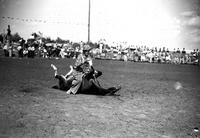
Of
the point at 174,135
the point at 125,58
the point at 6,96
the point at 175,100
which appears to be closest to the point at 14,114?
the point at 6,96

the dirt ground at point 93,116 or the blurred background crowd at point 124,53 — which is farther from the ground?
the blurred background crowd at point 124,53

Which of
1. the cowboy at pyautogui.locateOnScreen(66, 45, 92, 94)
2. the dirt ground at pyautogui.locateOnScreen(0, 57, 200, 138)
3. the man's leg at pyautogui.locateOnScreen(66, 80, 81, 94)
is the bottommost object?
the dirt ground at pyautogui.locateOnScreen(0, 57, 200, 138)

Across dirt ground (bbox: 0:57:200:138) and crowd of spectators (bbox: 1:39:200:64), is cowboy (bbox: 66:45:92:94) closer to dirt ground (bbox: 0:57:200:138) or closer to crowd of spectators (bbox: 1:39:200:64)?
dirt ground (bbox: 0:57:200:138)

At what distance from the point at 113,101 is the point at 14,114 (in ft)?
10.2

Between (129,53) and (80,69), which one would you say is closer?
(80,69)

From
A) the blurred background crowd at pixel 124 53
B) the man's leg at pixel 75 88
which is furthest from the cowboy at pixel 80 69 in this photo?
the blurred background crowd at pixel 124 53

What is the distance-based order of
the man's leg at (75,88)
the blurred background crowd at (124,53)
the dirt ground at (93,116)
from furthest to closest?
the blurred background crowd at (124,53) → the man's leg at (75,88) → the dirt ground at (93,116)

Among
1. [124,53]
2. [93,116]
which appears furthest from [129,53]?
[93,116]

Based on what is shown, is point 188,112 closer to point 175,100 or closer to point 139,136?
point 175,100

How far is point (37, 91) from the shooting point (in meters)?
8.00

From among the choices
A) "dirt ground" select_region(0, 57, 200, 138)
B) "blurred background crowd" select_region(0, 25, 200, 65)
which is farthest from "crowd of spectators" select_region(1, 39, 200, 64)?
"dirt ground" select_region(0, 57, 200, 138)

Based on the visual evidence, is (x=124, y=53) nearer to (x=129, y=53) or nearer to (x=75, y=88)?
(x=129, y=53)

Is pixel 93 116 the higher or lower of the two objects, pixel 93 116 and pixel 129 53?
the lower

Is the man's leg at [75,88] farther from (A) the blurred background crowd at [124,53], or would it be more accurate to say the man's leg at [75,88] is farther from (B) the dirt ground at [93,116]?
(A) the blurred background crowd at [124,53]
